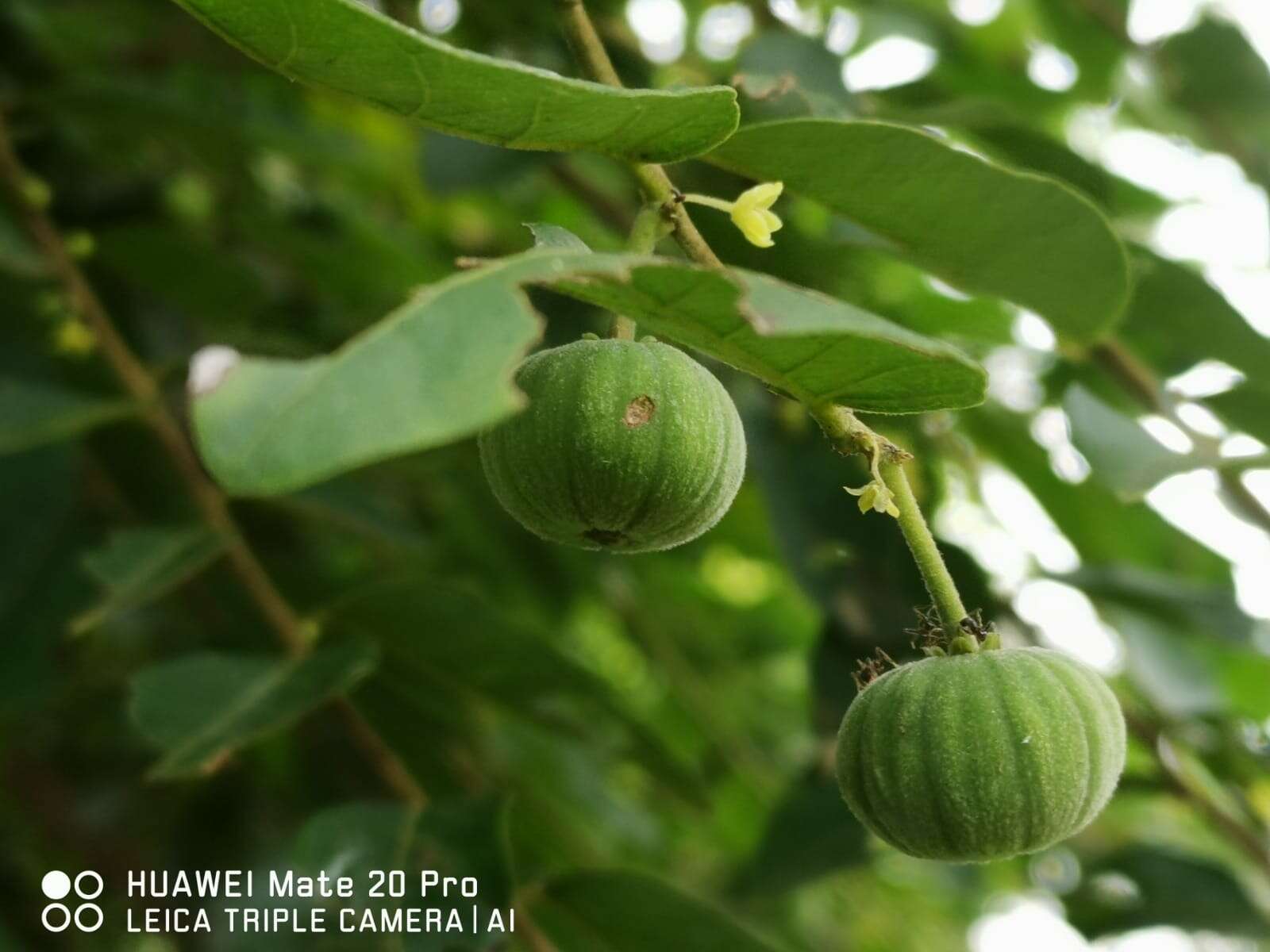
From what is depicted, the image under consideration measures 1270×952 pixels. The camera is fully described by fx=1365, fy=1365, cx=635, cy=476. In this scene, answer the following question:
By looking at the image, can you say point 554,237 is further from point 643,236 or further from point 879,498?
point 879,498

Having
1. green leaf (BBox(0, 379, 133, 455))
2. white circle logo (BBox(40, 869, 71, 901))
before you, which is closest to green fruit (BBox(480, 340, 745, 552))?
green leaf (BBox(0, 379, 133, 455))

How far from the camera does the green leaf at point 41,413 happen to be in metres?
2.32

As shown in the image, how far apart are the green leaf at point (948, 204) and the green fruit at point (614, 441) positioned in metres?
0.30

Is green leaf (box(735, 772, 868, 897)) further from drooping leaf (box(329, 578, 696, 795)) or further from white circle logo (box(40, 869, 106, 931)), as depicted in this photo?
white circle logo (box(40, 869, 106, 931))

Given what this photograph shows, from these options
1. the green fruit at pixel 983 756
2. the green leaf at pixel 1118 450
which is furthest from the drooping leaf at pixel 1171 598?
the green fruit at pixel 983 756

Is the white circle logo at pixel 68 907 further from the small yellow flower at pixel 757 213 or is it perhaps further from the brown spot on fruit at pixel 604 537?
the small yellow flower at pixel 757 213

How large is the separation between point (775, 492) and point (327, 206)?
5.95 feet

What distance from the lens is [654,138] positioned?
127cm

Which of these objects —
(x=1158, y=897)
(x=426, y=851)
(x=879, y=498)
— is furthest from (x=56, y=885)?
(x=879, y=498)

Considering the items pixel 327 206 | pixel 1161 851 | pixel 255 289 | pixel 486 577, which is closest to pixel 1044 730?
pixel 1161 851

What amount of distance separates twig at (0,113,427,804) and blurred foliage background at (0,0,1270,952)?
6 centimetres

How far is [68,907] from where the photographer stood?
3.41 m

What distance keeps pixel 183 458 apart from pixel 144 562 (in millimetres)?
402

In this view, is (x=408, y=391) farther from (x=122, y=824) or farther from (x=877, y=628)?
(x=122, y=824)
